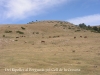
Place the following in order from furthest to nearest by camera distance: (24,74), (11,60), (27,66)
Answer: (11,60) → (27,66) → (24,74)

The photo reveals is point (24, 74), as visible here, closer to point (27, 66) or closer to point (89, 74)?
point (27, 66)

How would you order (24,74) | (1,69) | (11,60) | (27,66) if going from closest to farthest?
(24,74), (1,69), (27,66), (11,60)

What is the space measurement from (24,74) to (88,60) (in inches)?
229

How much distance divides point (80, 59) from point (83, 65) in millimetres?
1965

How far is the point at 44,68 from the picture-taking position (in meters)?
12.2

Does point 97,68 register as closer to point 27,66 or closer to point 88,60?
point 88,60

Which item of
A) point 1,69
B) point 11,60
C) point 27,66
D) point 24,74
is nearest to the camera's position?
point 24,74

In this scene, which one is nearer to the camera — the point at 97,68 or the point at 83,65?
the point at 97,68

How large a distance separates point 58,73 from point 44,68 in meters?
1.47


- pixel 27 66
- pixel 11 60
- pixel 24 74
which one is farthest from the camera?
pixel 11 60

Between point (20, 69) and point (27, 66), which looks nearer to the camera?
point (20, 69)

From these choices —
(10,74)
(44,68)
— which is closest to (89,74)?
(44,68)

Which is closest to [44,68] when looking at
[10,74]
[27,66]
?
[27,66]

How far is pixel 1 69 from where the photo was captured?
11945 mm
